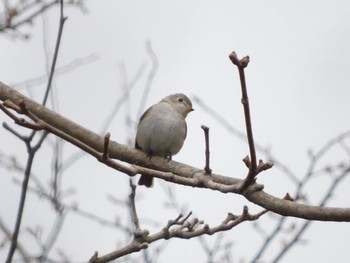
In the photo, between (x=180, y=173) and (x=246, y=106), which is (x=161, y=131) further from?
(x=246, y=106)

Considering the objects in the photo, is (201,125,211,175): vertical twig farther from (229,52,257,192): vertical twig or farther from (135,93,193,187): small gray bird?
(135,93,193,187): small gray bird

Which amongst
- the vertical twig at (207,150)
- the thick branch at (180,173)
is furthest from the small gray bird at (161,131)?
the vertical twig at (207,150)

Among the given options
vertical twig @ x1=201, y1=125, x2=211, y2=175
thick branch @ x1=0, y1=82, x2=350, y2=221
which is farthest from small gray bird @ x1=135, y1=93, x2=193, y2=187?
vertical twig @ x1=201, y1=125, x2=211, y2=175

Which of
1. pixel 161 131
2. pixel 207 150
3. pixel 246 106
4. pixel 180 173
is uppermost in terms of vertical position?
pixel 161 131

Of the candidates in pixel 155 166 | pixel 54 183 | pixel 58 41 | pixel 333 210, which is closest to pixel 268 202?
pixel 333 210

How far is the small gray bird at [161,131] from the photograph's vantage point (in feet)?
25.1

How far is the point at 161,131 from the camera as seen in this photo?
311 inches

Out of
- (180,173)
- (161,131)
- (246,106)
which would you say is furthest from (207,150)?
(161,131)

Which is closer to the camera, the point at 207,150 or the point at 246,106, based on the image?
the point at 246,106

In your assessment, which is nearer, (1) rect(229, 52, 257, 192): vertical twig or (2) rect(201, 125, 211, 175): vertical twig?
(1) rect(229, 52, 257, 192): vertical twig

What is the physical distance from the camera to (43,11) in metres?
7.40

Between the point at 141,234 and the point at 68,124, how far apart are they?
113 cm

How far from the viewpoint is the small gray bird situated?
25.1 ft

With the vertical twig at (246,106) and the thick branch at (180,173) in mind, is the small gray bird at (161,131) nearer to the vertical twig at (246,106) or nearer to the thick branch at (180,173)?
the thick branch at (180,173)
